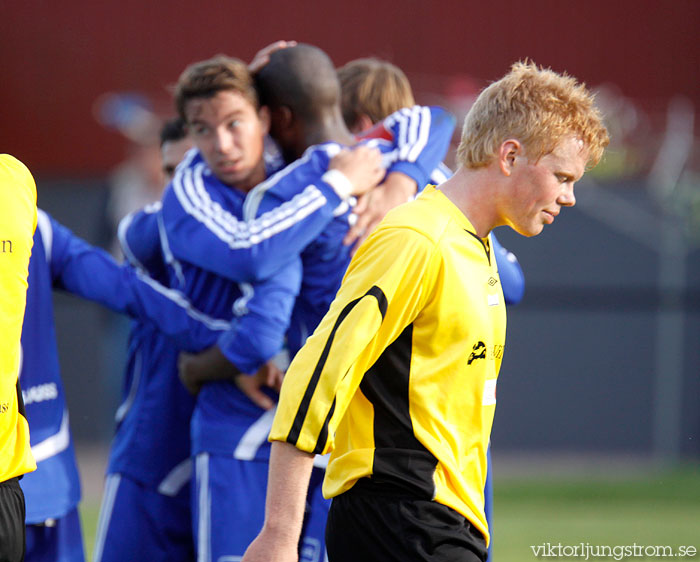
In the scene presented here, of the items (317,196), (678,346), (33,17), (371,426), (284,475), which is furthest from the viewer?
(33,17)

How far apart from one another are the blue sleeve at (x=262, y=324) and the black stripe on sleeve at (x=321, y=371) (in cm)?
106

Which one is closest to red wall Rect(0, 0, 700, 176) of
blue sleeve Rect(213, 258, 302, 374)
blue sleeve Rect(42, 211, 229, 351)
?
blue sleeve Rect(42, 211, 229, 351)

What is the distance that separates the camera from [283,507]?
7.65ft

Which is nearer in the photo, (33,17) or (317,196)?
(317,196)

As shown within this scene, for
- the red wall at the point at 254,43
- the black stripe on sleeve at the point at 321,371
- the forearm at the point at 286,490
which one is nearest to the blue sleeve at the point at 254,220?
the black stripe on sleeve at the point at 321,371

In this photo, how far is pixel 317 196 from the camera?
11.8 feet

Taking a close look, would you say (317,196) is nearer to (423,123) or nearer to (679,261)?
(423,123)

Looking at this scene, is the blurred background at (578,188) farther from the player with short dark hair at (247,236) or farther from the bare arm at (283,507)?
the bare arm at (283,507)

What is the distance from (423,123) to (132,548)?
6.10 feet

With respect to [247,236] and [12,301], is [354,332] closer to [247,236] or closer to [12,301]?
[12,301]

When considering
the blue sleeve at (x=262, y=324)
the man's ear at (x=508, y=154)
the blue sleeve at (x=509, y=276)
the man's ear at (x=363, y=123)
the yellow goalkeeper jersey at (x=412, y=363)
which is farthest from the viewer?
the man's ear at (x=363, y=123)

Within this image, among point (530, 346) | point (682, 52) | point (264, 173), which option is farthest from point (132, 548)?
point (682, 52)

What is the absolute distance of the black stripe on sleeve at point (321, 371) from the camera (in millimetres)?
2369

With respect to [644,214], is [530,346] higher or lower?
lower
